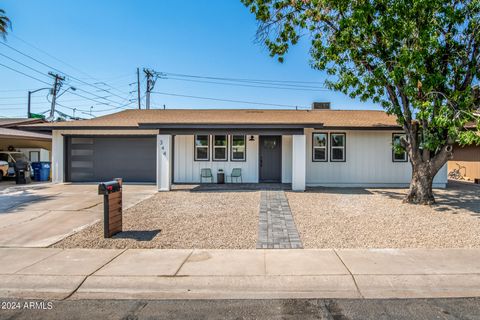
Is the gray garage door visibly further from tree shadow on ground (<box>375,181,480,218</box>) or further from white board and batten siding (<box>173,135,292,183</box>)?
tree shadow on ground (<box>375,181,480,218</box>)

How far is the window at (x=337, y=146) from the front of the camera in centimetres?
1410

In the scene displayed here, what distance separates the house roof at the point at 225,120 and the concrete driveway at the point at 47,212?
3282 mm

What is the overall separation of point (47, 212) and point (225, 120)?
880 centimetres

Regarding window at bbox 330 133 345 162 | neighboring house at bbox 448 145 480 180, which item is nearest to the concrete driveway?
window at bbox 330 133 345 162

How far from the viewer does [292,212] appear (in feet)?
27.9

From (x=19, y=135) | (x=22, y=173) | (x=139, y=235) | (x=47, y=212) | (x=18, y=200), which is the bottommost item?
(x=139, y=235)

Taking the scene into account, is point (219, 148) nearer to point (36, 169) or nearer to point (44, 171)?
point (44, 171)

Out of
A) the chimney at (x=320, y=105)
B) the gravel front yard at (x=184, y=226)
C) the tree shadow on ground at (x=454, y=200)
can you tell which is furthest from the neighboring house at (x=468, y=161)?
the gravel front yard at (x=184, y=226)

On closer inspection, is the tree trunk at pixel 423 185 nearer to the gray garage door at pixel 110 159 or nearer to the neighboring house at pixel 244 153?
the neighboring house at pixel 244 153

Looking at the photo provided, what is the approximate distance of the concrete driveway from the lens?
20.4 ft

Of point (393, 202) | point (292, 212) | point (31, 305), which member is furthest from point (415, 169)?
point (31, 305)

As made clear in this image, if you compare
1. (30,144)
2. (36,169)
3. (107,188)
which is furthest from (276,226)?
(30,144)

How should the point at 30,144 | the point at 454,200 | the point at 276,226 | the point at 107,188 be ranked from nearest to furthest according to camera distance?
the point at 107,188, the point at 276,226, the point at 454,200, the point at 30,144

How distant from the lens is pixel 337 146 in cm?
1413
